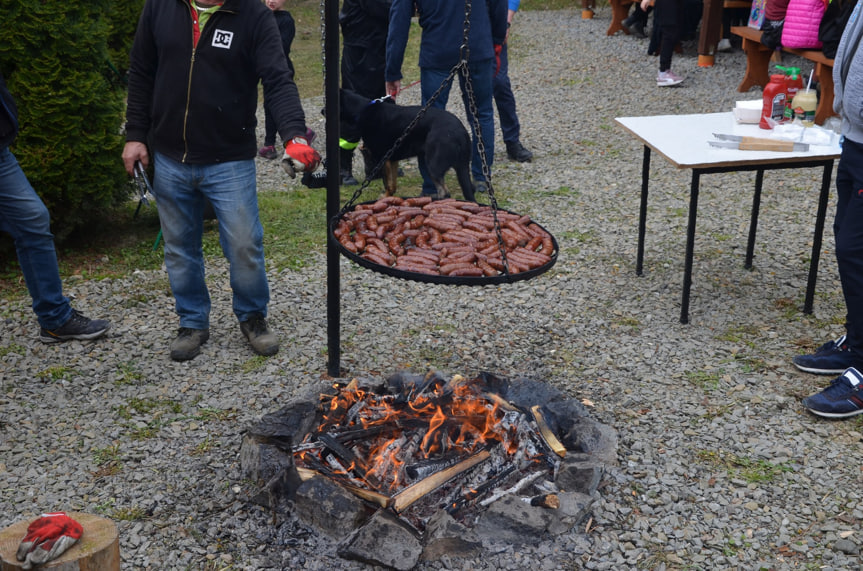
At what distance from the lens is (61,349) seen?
4.79m

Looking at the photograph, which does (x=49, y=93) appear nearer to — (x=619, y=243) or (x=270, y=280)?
(x=270, y=280)

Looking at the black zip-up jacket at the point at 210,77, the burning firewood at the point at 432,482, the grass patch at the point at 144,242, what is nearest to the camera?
the burning firewood at the point at 432,482

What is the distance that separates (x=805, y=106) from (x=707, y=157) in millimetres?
955

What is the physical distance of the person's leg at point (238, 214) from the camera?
4.25 meters

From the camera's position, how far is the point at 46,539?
6.95 feet

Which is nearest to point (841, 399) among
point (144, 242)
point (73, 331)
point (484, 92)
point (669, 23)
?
point (484, 92)

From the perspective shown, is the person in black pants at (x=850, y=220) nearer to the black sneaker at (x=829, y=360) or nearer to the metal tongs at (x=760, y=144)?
the black sneaker at (x=829, y=360)

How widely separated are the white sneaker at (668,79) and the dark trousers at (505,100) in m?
3.32

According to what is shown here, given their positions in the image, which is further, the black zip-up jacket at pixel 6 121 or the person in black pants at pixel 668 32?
the person in black pants at pixel 668 32

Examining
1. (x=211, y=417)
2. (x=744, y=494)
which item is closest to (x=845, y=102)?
(x=744, y=494)

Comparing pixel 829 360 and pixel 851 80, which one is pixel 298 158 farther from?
pixel 829 360

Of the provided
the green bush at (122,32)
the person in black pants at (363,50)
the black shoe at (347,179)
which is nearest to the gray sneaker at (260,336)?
the person in black pants at (363,50)

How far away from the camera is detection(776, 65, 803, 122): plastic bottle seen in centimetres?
506

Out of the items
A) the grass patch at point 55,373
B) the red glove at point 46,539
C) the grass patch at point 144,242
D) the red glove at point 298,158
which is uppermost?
the red glove at point 298,158
